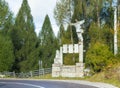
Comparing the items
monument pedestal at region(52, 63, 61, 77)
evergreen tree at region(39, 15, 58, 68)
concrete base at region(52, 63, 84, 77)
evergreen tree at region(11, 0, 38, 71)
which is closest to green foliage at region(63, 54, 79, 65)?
monument pedestal at region(52, 63, 61, 77)

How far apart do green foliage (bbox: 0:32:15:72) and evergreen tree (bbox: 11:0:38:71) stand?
13.8 feet

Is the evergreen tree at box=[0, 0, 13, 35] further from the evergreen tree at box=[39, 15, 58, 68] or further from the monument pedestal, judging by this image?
the monument pedestal

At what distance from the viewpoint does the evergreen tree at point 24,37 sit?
71312 mm

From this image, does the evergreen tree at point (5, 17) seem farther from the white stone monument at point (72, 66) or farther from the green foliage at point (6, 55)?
the white stone monument at point (72, 66)

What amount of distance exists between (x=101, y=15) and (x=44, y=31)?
2807cm

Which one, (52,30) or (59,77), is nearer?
(59,77)

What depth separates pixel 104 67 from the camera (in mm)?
39250

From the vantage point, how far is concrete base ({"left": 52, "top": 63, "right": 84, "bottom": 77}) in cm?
4162

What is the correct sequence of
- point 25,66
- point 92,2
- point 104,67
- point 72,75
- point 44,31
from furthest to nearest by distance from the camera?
point 44,31 → point 25,66 → point 92,2 → point 72,75 → point 104,67

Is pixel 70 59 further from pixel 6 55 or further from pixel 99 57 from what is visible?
pixel 6 55

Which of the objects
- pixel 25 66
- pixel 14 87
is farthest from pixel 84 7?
pixel 14 87

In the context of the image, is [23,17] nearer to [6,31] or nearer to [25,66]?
[6,31]

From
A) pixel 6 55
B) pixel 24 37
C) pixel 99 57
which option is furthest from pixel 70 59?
pixel 24 37

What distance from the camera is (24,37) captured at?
72312mm
